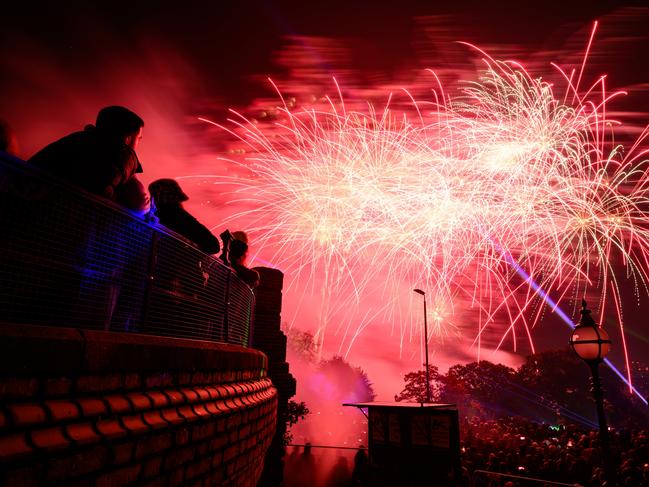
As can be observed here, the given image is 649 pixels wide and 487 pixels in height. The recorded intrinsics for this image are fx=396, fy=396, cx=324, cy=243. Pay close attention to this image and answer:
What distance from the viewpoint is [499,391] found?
2557 inches

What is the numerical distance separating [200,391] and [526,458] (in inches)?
524

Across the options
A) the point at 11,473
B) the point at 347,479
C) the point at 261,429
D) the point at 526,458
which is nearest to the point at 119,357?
the point at 11,473

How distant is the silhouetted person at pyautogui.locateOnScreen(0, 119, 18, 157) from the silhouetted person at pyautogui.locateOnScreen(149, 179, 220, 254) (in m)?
1.60

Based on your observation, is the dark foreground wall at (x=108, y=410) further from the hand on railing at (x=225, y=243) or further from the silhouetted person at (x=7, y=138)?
the hand on railing at (x=225, y=243)

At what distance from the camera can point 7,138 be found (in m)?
2.84

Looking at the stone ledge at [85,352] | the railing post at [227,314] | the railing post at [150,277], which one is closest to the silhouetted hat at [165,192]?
the railing post at [150,277]

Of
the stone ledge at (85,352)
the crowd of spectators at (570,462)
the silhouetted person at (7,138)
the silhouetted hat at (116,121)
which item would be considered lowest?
the crowd of spectators at (570,462)

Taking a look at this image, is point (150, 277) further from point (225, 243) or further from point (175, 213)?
point (225, 243)

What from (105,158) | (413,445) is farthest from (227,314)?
(413,445)

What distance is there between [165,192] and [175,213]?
257 millimetres

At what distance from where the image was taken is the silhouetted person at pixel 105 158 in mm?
3074

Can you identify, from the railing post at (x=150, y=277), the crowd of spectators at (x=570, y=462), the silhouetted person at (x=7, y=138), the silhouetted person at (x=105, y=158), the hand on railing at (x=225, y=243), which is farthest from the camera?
the crowd of spectators at (x=570, y=462)

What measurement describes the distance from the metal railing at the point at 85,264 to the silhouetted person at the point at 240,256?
1874 millimetres

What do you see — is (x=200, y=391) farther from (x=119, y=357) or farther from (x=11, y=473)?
(x=11, y=473)
